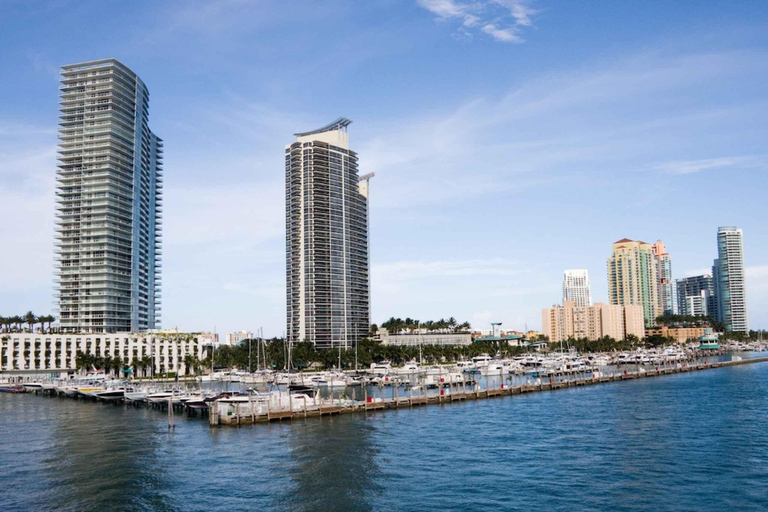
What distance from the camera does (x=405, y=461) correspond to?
74188 mm

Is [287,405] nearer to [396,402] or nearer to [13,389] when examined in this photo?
[396,402]

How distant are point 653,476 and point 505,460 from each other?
1590 centimetres

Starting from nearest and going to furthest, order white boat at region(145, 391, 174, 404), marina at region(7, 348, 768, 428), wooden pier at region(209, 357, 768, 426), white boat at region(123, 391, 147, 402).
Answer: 1. wooden pier at region(209, 357, 768, 426)
2. marina at region(7, 348, 768, 428)
3. white boat at region(145, 391, 174, 404)
4. white boat at region(123, 391, 147, 402)

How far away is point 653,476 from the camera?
66.1 meters

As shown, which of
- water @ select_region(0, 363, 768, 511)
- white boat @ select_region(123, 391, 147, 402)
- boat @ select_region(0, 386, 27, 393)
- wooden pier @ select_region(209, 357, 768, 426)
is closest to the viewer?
water @ select_region(0, 363, 768, 511)

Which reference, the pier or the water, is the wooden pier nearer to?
the pier

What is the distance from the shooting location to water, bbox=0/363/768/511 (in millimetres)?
59156

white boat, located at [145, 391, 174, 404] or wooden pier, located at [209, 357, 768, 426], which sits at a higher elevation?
white boat, located at [145, 391, 174, 404]

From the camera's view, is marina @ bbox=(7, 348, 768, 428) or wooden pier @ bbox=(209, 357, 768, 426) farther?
marina @ bbox=(7, 348, 768, 428)

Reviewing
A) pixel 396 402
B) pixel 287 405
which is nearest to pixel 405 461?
pixel 287 405

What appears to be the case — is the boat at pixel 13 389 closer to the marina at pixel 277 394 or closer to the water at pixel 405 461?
the marina at pixel 277 394

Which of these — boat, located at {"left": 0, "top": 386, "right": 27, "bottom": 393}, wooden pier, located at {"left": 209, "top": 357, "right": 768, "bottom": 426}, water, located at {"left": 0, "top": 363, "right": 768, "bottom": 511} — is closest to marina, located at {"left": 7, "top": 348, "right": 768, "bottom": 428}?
wooden pier, located at {"left": 209, "top": 357, "right": 768, "bottom": 426}

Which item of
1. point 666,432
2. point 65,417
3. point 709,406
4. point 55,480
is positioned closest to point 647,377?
point 709,406

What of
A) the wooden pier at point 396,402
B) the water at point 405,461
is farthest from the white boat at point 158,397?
the wooden pier at point 396,402
